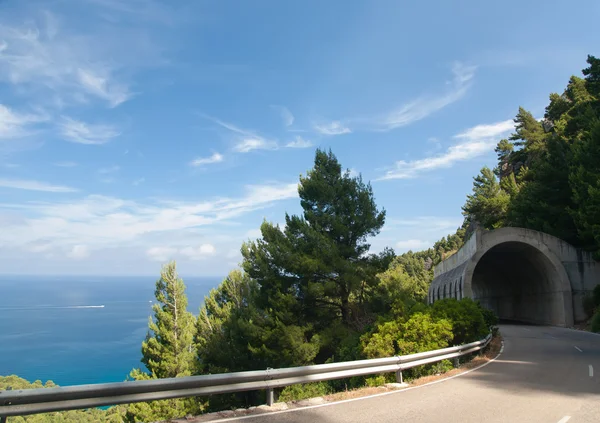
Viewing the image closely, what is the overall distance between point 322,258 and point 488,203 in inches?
1564

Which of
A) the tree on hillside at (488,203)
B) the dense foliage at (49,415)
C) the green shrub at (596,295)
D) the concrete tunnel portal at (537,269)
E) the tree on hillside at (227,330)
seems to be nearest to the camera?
the tree on hillside at (227,330)

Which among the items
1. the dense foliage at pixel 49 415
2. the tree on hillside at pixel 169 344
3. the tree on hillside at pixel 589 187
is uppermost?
the tree on hillside at pixel 589 187

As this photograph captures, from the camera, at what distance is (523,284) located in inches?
1644

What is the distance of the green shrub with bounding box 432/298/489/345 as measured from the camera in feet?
48.3

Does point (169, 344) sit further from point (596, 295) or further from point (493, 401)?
point (596, 295)

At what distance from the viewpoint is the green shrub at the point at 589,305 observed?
30.6 meters

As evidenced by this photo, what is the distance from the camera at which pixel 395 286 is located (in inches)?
1109

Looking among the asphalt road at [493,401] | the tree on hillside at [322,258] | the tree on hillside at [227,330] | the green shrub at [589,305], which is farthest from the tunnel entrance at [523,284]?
the asphalt road at [493,401]

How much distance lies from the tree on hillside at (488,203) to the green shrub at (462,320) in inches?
1526

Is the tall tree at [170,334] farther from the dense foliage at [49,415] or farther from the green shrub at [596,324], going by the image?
the dense foliage at [49,415]

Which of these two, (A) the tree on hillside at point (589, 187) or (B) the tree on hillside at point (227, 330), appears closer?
(A) the tree on hillside at point (589, 187)

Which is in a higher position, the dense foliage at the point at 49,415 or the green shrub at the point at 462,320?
the green shrub at the point at 462,320

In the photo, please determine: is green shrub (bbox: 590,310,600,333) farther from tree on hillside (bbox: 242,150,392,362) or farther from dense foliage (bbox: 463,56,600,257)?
tree on hillside (bbox: 242,150,392,362)

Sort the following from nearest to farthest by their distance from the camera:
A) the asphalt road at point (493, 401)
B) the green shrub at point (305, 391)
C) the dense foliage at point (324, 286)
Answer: the asphalt road at point (493, 401)
the green shrub at point (305, 391)
the dense foliage at point (324, 286)
